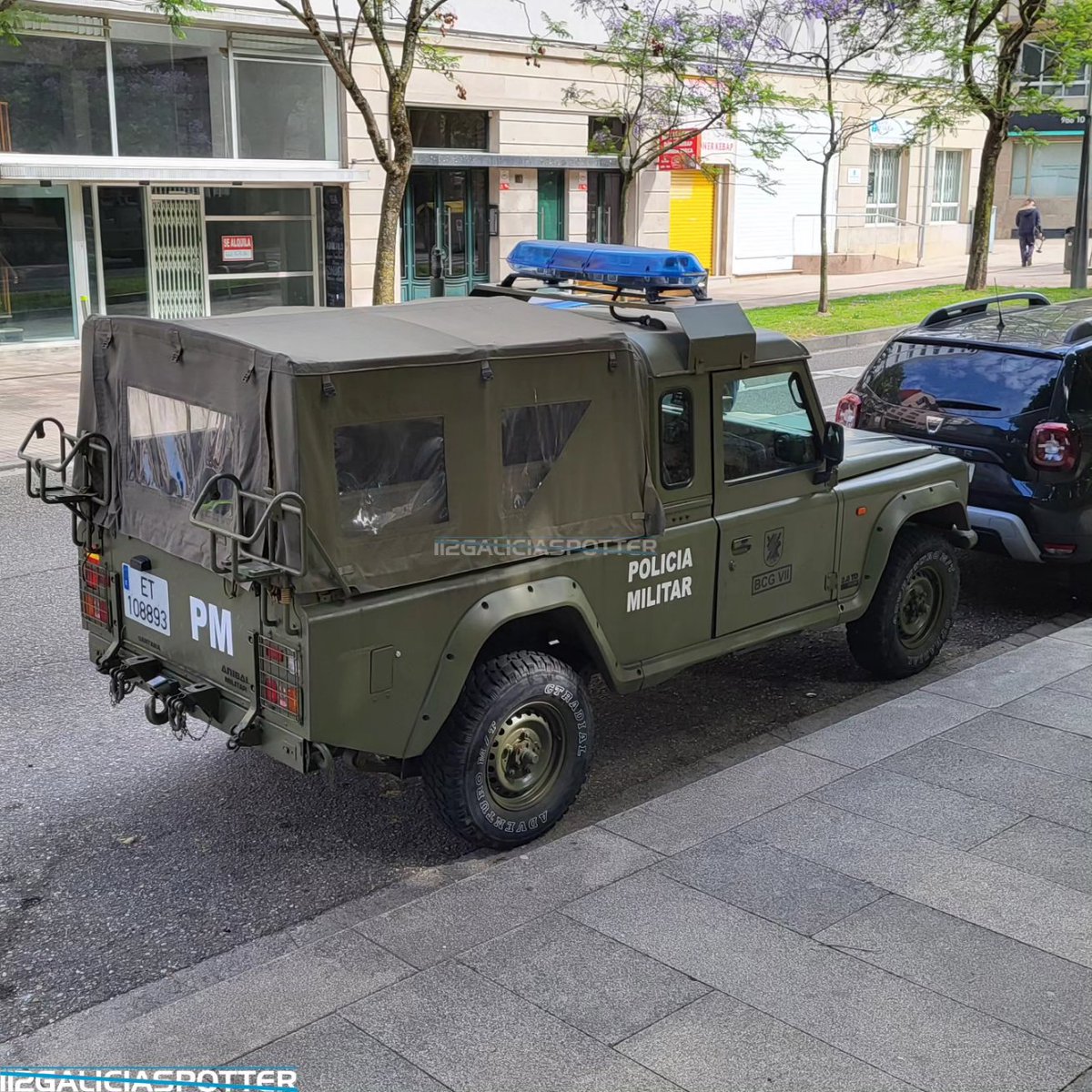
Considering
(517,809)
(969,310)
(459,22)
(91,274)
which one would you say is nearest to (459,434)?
(517,809)

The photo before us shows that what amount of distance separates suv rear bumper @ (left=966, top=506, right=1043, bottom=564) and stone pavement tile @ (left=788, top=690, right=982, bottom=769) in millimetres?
1839

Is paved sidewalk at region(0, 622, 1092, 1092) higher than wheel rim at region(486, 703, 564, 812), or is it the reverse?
wheel rim at region(486, 703, 564, 812)

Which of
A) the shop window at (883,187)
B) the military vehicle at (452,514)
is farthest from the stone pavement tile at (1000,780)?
the shop window at (883,187)

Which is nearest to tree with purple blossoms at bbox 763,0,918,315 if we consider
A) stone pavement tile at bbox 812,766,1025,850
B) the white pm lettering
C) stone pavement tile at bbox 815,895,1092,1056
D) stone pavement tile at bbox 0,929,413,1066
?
stone pavement tile at bbox 812,766,1025,850

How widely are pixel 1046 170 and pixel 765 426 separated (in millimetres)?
48158

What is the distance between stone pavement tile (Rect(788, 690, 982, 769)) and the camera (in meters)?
6.23

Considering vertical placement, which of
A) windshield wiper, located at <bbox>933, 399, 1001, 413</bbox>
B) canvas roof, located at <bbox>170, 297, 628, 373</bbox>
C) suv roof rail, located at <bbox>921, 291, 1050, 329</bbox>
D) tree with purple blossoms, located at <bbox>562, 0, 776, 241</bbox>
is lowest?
windshield wiper, located at <bbox>933, 399, 1001, 413</bbox>

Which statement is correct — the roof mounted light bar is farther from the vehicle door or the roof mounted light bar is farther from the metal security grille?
the metal security grille

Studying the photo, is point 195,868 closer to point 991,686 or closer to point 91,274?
point 991,686

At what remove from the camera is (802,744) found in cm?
634

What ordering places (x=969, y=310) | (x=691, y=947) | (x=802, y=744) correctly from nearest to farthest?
(x=691, y=947)
(x=802, y=744)
(x=969, y=310)

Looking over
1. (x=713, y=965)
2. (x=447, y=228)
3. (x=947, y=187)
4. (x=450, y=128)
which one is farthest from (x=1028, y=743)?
(x=947, y=187)

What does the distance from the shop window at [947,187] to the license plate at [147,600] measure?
37.4 meters

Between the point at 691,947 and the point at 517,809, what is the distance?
1144mm
